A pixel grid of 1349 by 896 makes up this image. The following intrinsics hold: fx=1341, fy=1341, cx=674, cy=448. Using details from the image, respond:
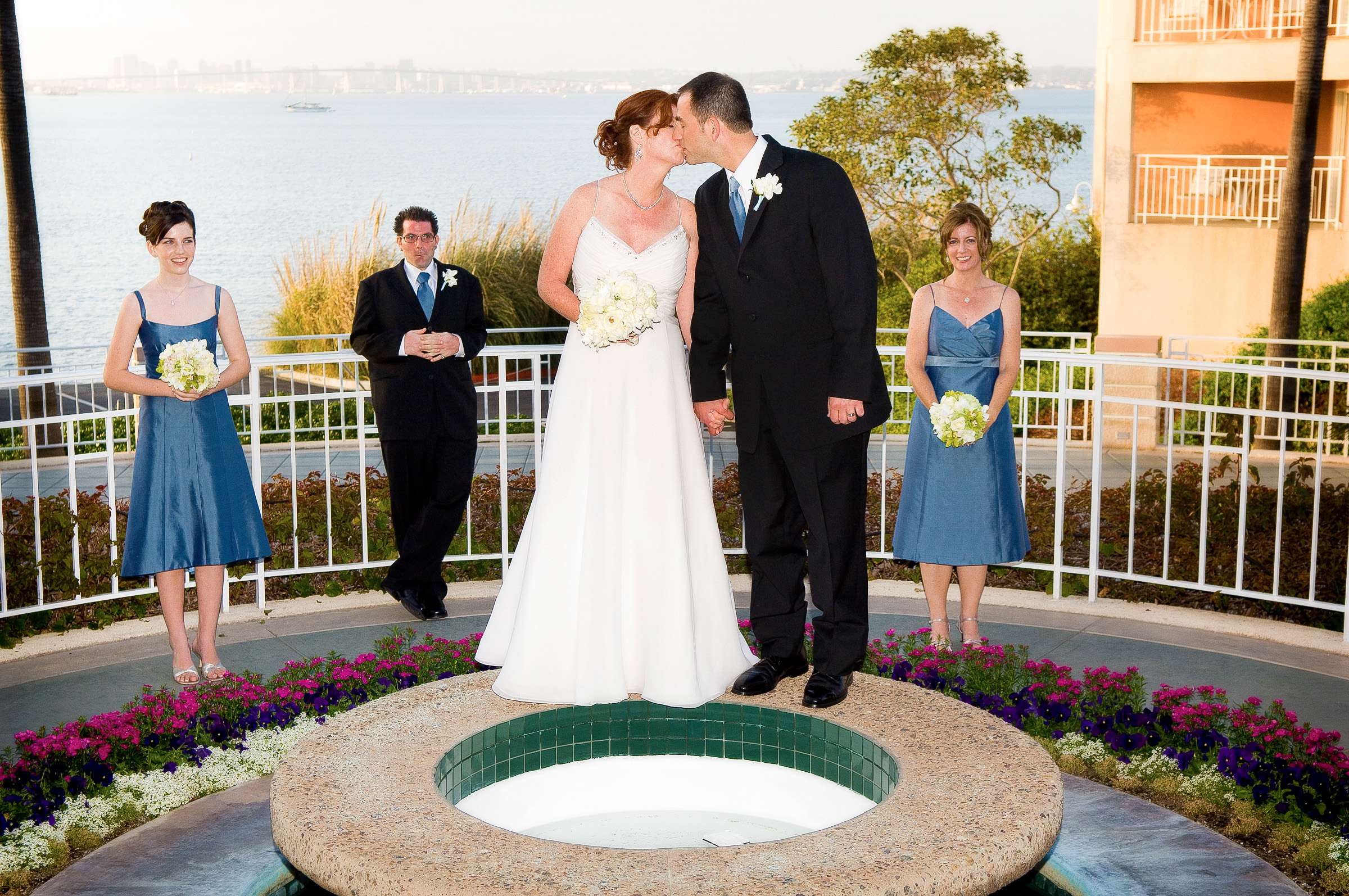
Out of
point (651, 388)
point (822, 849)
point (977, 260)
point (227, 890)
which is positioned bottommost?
point (227, 890)

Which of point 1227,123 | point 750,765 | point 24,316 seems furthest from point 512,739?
point 1227,123

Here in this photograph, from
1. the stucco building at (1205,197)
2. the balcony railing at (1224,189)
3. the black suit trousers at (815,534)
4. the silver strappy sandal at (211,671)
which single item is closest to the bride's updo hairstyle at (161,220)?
the silver strappy sandal at (211,671)

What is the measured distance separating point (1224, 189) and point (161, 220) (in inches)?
707

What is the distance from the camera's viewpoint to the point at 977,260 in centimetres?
605

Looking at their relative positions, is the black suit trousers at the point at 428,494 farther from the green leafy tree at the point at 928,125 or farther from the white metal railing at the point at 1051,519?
the green leafy tree at the point at 928,125

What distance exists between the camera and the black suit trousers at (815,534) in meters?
4.67

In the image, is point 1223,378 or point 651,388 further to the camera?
point 1223,378

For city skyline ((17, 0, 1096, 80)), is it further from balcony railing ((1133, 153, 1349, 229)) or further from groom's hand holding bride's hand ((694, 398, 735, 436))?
groom's hand holding bride's hand ((694, 398, 735, 436))

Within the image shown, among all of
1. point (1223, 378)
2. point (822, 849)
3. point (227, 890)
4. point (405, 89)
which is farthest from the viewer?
point (405, 89)

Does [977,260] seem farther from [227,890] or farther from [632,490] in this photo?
[227,890]

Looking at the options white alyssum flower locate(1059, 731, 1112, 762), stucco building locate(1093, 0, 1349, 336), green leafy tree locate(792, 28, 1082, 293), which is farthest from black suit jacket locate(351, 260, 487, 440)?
green leafy tree locate(792, 28, 1082, 293)

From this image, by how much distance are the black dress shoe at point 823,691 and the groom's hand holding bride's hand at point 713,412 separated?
93 centimetres

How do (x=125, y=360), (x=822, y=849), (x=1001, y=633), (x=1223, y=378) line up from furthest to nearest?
(x=1223, y=378), (x=1001, y=633), (x=125, y=360), (x=822, y=849)

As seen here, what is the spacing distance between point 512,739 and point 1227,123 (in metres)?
19.6
